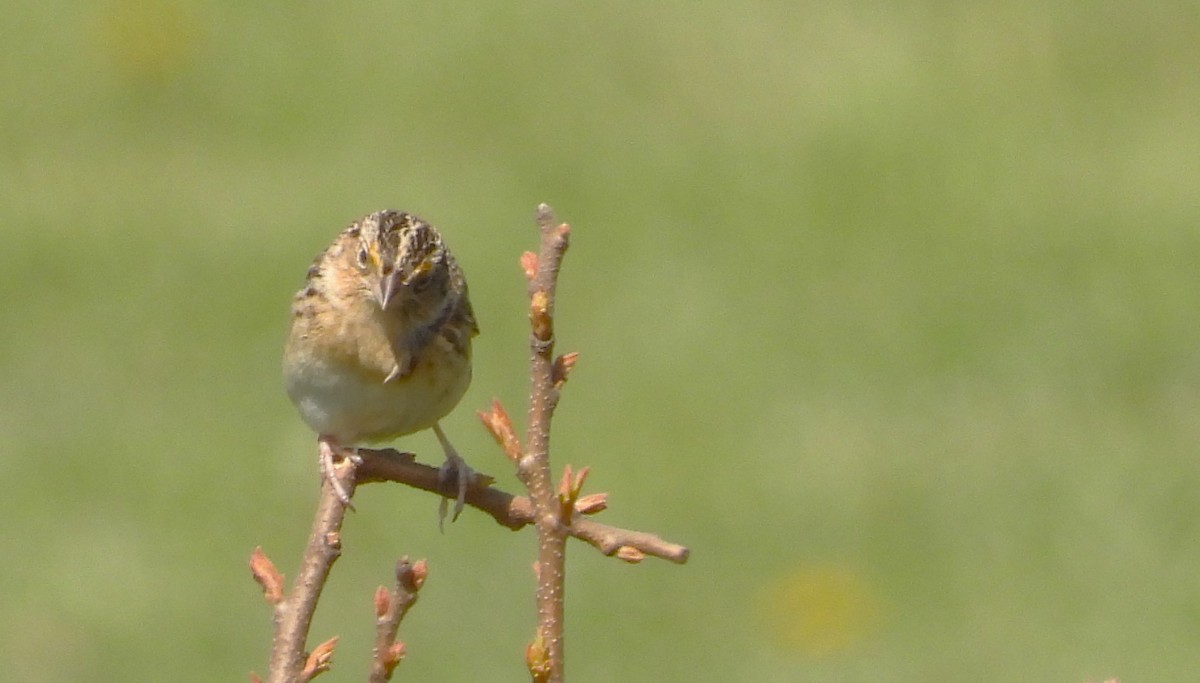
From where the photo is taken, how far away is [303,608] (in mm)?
2680

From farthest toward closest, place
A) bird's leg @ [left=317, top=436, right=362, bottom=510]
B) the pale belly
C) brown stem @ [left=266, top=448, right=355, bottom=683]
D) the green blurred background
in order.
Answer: the green blurred background
the pale belly
bird's leg @ [left=317, top=436, right=362, bottom=510]
brown stem @ [left=266, top=448, right=355, bottom=683]

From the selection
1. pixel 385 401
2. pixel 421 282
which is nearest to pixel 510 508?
pixel 385 401

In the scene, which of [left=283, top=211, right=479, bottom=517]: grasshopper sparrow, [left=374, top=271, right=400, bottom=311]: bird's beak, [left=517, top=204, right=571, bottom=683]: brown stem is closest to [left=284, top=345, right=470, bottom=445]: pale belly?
[left=283, top=211, right=479, bottom=517]: grasshopper sparrow

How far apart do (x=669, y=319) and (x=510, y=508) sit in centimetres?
670

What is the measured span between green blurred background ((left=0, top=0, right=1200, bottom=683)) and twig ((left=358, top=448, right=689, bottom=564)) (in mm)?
4659

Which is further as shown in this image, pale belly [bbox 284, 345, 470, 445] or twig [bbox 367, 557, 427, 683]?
pale belly [bbox 284, 345, 470, 445]

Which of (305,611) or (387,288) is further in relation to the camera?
(387,288)

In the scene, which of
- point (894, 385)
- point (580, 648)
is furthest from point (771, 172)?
point (580, 648)

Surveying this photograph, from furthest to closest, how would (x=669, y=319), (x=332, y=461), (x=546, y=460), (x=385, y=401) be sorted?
(x=669, y=319) < (x=385, y=401) < (x=332, y=461) < (x=546, y=460)

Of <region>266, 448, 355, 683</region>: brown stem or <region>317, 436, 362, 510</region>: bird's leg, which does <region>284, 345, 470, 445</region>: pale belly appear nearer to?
<region>317, 436, 362, 510</region>: bird's leg

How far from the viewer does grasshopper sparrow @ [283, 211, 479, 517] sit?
459 cm

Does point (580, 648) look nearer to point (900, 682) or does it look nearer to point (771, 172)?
point (900, 682)

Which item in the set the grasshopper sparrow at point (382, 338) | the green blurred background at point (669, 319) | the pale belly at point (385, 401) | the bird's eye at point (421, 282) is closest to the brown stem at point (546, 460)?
the grasshopper sparrow at point (382, 338)

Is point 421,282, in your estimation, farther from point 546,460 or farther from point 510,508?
point 546,460
